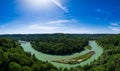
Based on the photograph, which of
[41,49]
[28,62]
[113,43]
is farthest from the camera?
[113,43]

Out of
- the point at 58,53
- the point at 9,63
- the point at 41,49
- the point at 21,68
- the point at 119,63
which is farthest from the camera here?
the point at 41,49

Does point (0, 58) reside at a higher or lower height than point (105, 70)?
higher

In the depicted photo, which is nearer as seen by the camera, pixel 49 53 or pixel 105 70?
pixel 105 70

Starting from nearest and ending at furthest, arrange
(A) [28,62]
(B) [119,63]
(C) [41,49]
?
(A) [28,62] → (B) [119,63] → (C) [41,49]

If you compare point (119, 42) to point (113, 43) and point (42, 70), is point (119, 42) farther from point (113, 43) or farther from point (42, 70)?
point (42, 70)

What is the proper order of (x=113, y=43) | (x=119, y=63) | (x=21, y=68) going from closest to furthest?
(x=21, y=68), (x=119, y=63), (x=113, y=43)

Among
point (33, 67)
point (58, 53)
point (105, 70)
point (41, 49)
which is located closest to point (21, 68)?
point (33, 67)

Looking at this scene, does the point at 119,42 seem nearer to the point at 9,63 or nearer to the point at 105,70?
the point at 105,70

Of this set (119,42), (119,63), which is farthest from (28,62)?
(119,42)

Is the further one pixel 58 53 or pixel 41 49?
pixel 41 49
